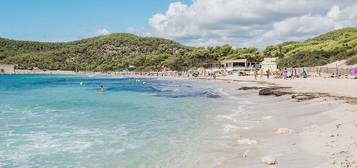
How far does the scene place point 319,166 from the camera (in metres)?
6.14

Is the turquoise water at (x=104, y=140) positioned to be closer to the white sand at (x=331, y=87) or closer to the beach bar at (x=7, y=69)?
the white sand at (x=331, y=87)

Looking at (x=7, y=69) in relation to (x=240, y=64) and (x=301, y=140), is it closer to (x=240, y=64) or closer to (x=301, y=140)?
(x=240, y=64)

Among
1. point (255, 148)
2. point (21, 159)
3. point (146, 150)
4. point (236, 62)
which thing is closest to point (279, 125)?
point (255, 148)

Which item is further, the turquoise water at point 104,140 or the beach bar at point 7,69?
the beach bar at point 7,69

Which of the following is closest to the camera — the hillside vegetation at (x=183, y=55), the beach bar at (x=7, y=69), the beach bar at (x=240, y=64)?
the hillside vegetation at (x=183, y=55)

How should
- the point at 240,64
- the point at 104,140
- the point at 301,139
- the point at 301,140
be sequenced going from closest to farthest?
1. the point at 301,140
2. the point at 301,139
3. the point at 104,140
4. the point at 240,64

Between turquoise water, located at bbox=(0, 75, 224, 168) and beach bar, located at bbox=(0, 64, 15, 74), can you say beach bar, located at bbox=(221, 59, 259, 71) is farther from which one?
beach bar, located at bbox=(0, 64, 15, 74)

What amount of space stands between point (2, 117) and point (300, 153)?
16241 mm

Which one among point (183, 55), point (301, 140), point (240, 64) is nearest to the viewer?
point (301, 140)

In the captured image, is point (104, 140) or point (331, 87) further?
point (331, 87)

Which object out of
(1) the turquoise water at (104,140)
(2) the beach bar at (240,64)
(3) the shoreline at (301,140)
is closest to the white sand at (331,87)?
(3) the shoreline at (301,140)

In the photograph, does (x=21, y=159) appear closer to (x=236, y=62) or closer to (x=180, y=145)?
(x=180, y=145)

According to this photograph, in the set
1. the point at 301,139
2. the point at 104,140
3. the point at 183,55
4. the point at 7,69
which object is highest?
the point at 183,55

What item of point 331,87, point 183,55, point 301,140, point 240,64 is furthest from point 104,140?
point 183,55
